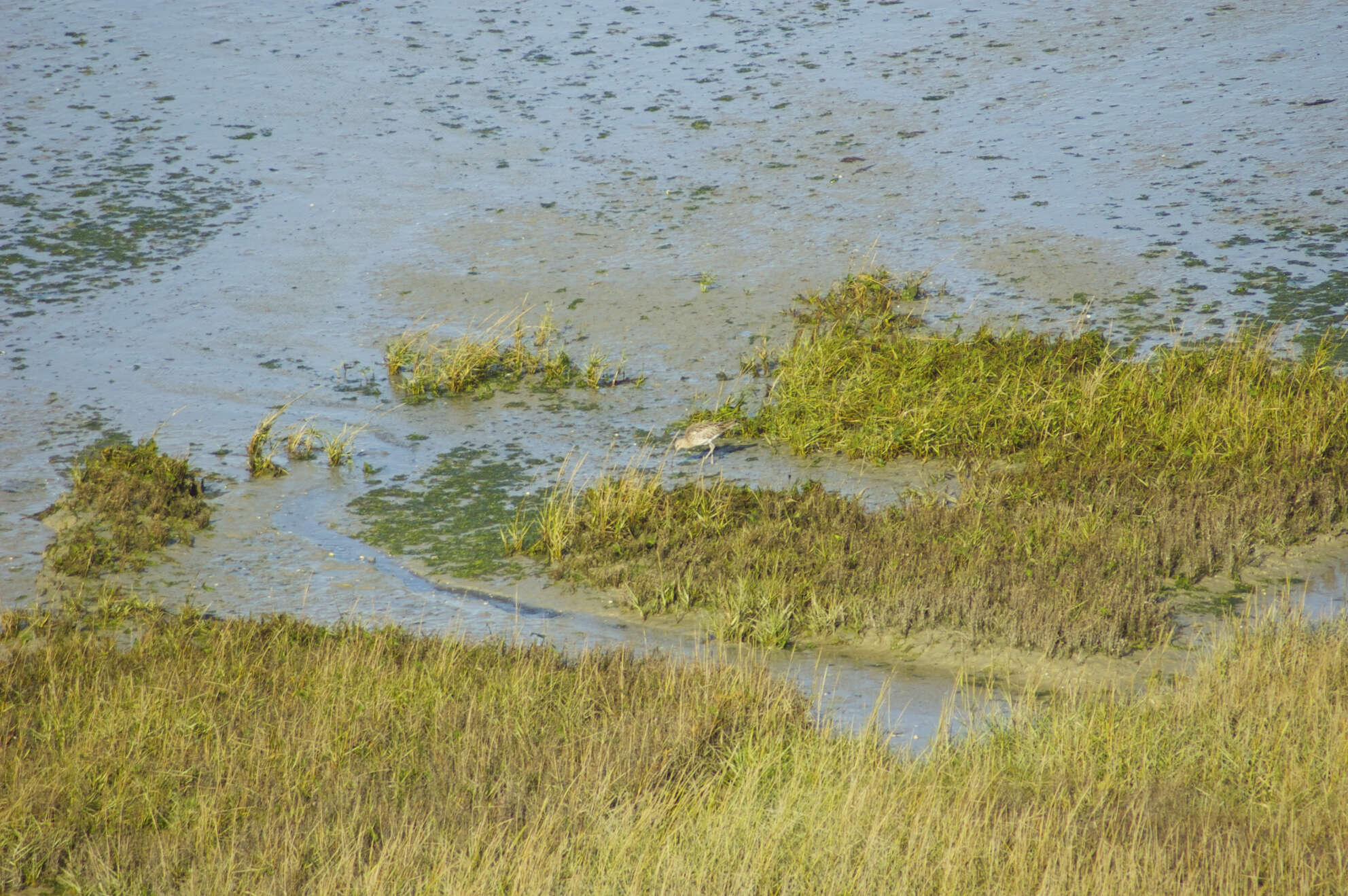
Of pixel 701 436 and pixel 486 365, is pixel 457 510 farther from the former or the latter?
pixel 486 365

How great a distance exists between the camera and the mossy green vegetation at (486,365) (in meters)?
11.4

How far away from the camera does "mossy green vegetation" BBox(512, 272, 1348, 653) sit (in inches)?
277

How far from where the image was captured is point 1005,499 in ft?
27.8

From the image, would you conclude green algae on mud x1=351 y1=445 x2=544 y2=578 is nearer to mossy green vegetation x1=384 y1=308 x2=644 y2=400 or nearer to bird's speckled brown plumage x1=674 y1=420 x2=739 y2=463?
bird's speckled brown plumage x1=674 y1=420 x2=739 y2=463

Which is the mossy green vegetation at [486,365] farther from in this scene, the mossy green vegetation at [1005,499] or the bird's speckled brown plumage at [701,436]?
the bird's speckled brown plumage at [701,436]

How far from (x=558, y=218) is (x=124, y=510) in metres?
7.96

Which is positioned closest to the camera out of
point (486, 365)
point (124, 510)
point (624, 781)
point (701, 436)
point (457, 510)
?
point (624, 781)

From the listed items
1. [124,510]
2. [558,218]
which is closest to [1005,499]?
[124,510]

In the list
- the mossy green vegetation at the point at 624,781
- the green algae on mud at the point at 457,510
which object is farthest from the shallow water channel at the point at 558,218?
the mossy green vegetation at the point at 624,781

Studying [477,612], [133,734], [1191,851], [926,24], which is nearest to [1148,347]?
[477,612]

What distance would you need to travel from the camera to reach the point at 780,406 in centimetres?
1029

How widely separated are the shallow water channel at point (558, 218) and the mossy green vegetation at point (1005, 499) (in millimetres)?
419

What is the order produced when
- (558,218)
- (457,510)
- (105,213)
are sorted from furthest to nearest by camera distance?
(558,218) < (105,213) < (457,510)

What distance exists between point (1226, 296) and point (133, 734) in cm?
1066
